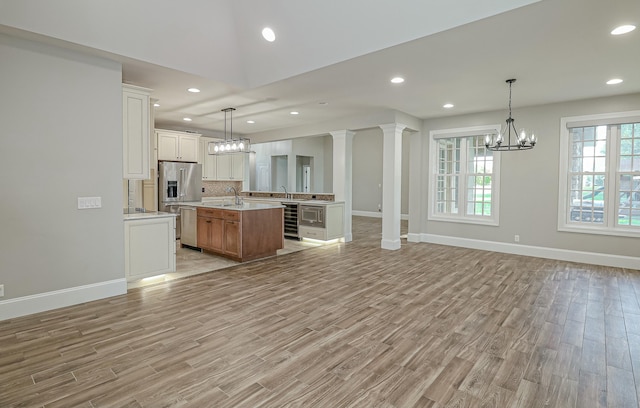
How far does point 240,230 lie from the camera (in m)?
5.29

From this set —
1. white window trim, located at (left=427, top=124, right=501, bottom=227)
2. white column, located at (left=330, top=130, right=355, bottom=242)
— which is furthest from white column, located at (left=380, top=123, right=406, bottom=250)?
white window trim, located at (left=427, top=124, right=501, bottom=227)

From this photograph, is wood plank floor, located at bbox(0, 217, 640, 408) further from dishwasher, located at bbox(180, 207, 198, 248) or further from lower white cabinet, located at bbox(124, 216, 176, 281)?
dishwasher, located at bbox(180, 207, 198, 248)

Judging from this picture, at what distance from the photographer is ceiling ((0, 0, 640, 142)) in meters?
2.91

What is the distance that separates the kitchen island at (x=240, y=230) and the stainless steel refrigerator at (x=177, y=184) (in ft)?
4.71

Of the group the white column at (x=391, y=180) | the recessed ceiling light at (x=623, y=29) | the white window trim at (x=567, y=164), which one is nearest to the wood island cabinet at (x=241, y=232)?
the white column at (x=391, y=180)

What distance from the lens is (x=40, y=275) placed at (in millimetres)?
3340

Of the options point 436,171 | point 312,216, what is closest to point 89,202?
point 312,216

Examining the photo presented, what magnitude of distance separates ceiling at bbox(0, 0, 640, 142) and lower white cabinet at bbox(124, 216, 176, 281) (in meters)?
1.92

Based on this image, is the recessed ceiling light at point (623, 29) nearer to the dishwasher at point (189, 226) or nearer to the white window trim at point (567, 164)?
the white window trim at point (567, 164)

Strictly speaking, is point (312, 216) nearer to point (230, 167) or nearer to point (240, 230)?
point (240, 230)

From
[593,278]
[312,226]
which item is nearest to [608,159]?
[593,278]

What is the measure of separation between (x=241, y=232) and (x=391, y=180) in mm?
3090

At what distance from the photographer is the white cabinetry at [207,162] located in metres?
8.41

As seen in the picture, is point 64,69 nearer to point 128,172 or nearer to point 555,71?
point 128,172
